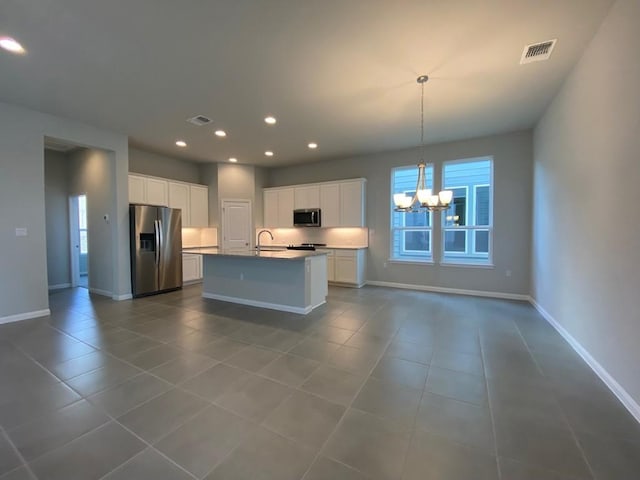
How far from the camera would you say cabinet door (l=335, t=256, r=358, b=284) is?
6.00 metres

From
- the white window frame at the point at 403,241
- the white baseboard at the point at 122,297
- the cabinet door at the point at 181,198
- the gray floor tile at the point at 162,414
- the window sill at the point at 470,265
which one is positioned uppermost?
the cabinet door at the point at 181,198

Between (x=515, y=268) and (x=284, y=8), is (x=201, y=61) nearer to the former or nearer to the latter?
(x=284, y=8)

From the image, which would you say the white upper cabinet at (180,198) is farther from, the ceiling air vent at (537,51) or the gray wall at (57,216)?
the ceiling air vent at (537,51)

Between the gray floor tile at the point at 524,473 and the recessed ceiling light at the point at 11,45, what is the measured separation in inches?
197

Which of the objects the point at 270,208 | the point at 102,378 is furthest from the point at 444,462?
the point at 270,208

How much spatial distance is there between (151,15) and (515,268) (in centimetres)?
622

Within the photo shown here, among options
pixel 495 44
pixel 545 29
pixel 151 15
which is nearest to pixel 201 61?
pixel 151 15

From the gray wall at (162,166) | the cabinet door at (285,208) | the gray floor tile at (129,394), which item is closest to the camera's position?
the gray floor tile at (129,394)

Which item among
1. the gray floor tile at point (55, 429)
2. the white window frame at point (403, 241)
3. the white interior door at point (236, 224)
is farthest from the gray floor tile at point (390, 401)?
the white interior door at point (236, 224)

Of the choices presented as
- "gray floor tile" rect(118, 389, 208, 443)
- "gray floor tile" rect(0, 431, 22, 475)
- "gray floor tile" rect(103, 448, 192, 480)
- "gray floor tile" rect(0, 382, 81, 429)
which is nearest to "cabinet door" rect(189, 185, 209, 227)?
"gray floor tile" rect(0, 382, 81, 429)

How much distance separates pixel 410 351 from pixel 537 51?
3295 mm

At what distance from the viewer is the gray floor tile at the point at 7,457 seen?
1.47m

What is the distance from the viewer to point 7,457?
5.03ft

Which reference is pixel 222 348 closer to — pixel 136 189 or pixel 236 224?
pixel 136 189
